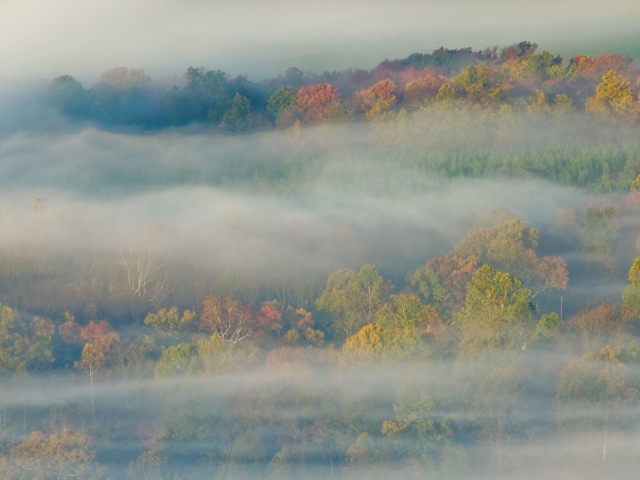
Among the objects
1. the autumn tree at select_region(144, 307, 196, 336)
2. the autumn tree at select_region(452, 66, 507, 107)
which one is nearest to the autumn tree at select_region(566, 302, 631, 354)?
the autumn tree at select_region(144, 307, 196, 336)

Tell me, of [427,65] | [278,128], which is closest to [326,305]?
[278,128]

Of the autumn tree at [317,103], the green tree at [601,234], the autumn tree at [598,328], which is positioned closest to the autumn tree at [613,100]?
the green tree at [601,234]

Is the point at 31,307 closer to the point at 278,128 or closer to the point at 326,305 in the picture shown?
the point at 326,305

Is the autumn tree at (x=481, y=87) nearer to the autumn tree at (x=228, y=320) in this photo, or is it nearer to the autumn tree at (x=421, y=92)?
the autumn tree at (x=421, y=92)

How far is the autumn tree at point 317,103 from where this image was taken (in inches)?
3620

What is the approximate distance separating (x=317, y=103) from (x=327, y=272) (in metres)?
21.3

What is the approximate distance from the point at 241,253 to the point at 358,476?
23.2 metres

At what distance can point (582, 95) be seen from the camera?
90.9 meters

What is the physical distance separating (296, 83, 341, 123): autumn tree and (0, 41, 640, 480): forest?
0.18 m

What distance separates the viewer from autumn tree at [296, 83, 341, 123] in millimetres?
91938

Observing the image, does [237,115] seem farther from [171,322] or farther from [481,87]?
[171,322]

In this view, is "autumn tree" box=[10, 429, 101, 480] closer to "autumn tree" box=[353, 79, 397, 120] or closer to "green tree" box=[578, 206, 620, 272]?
"green tree" box=[578, 206, 620, 272]

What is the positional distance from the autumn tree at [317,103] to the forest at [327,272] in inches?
7.1

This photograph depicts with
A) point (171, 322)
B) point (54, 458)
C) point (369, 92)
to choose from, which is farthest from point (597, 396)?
point (369, 92)
